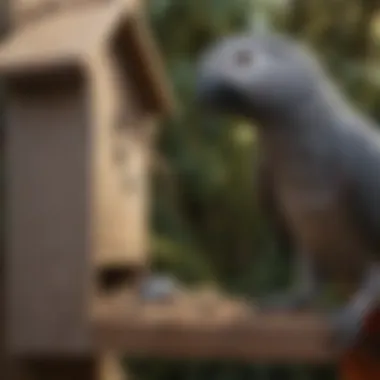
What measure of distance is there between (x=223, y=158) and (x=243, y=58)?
666 millimetres

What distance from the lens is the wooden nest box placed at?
100cm

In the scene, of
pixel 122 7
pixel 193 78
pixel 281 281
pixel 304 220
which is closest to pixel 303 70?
pixel 304 220

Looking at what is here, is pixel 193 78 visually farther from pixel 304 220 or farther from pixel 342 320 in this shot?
pixel 342 320

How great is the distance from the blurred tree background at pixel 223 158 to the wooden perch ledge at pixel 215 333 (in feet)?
2.05

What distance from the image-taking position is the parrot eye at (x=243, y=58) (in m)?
0.97

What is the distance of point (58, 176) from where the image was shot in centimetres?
103

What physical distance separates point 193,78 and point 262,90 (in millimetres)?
626

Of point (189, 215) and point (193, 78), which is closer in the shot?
point (193, 78)

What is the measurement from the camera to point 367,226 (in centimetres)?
97

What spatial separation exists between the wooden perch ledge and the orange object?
0.19 meters

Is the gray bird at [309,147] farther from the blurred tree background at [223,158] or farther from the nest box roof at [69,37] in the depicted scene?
the blurred tree background at [223,158]

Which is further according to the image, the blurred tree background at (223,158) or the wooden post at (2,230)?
the blurred tree background at (223,158)

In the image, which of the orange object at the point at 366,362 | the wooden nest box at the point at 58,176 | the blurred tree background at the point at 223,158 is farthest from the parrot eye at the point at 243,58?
the blurred tree background at the point at 223,158

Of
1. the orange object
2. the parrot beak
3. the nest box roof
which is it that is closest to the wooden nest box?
the nest box roof
